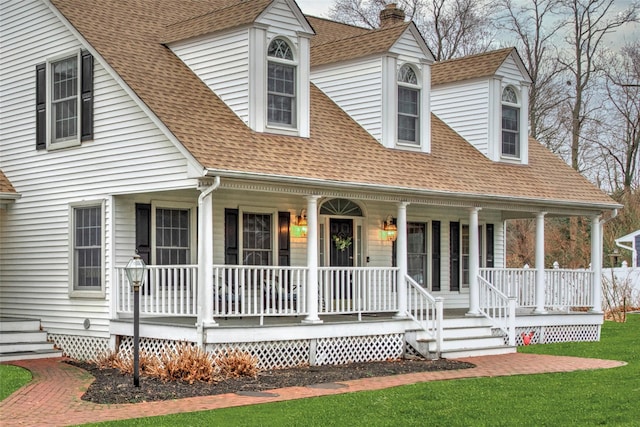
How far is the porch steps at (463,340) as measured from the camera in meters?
18.5

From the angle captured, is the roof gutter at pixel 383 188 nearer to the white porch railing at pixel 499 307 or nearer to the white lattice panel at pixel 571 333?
the white porch railing at pixel 499 307

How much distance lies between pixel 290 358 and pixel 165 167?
3.97 m

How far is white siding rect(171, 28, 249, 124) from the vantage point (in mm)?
17750

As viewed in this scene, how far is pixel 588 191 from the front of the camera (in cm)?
2417

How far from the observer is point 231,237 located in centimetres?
1852

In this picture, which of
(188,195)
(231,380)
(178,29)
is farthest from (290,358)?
(178,29)

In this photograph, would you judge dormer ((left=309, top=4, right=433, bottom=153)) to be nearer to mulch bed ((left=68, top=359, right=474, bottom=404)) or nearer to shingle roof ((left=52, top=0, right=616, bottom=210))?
shingle roof ((left=52, top=0, right=616, bottom=210))

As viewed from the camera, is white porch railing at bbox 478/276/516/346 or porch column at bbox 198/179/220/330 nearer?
porch column at bbox 198/179/220/330

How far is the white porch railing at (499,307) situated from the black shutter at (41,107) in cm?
949

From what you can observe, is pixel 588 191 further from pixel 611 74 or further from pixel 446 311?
pixel 611 74

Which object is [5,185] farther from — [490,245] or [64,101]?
[490,245]

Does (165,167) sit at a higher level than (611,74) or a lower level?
lower

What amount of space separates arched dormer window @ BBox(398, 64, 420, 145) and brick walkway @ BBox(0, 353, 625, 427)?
5.16m

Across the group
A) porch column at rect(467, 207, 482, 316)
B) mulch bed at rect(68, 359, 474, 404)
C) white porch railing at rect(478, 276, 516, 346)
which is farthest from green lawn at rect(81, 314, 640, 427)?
porch column at rect(467, 207, 482, 316)
